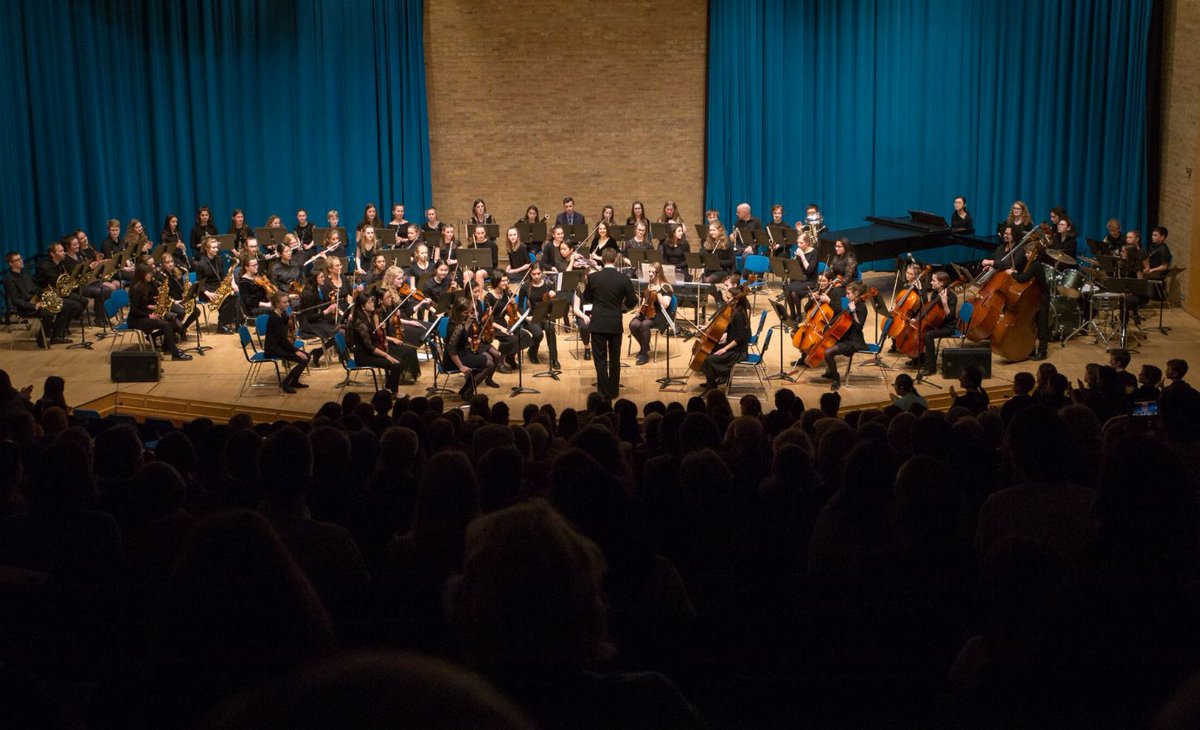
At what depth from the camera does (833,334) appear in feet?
41.0

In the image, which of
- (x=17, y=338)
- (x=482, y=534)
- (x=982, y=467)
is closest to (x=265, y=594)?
(x=482, y=534)

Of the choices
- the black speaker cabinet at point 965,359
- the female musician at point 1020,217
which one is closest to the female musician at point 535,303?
the black speaker cabinet at point 965,359

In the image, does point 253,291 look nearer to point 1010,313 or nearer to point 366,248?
point 366,248

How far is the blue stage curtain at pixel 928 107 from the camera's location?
1792 cm

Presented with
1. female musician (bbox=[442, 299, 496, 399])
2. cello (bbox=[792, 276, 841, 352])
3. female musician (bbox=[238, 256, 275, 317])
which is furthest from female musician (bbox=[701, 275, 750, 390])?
female musician (bbox=[238, 256, 275, 317])

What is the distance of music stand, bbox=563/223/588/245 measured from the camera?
648 inches

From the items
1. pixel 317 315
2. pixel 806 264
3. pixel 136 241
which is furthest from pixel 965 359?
pixel 136 241

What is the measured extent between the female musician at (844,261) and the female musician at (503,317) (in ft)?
13.2

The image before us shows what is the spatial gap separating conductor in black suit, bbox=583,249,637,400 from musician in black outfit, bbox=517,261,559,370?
47.3 inches

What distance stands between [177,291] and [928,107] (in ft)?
37.7

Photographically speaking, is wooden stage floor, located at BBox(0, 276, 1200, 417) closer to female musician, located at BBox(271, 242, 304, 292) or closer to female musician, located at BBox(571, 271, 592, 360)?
female musician, located at BBox(571, 271, 592, 360)

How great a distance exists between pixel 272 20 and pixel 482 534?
19.2 meters

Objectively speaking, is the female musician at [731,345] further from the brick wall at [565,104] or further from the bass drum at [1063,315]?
the brick wall at [565,104]

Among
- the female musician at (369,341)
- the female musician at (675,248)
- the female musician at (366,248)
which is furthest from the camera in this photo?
the female musician at (675,248)
